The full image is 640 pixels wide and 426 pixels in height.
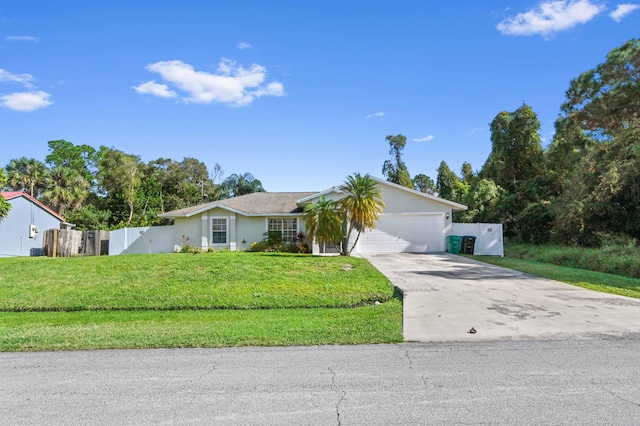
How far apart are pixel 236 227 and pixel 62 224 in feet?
58.1

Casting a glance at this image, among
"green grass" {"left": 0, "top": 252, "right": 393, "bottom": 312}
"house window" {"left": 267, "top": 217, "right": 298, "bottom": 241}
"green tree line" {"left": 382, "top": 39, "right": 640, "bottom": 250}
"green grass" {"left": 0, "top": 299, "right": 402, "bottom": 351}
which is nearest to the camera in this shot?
"green grass" {"left": 0, "top": 299, "right": 402, "bottom": 351}

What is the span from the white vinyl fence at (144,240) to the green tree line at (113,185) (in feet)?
39.0

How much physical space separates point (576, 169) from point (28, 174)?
148 ft

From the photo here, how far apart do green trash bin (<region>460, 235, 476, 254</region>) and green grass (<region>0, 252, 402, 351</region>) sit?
26.1 ft

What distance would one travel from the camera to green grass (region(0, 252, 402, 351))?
719 cm

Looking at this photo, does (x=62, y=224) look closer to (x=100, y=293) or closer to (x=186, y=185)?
(x=186, y=185)

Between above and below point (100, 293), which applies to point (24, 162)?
above

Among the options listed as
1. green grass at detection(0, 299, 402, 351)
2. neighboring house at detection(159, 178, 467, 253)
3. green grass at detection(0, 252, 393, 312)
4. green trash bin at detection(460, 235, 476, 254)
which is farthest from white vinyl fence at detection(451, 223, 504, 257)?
green grass at detection(0, 299, 402, 351)

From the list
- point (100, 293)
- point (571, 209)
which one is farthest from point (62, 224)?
A: point (571, 209)

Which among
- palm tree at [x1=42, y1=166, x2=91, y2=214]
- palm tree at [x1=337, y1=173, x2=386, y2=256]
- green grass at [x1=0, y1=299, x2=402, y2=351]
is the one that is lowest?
green grass at [x1=0, y1=299, x2=402, y2=351]

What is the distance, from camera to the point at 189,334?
744 cm

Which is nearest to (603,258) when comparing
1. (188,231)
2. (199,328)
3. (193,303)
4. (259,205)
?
(193,303)

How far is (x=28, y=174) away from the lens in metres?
39.9

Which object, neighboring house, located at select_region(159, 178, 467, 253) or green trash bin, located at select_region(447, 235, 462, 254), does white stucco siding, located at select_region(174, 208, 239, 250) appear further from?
green trash bin, located at select_region(447, 235, 462, 254)
